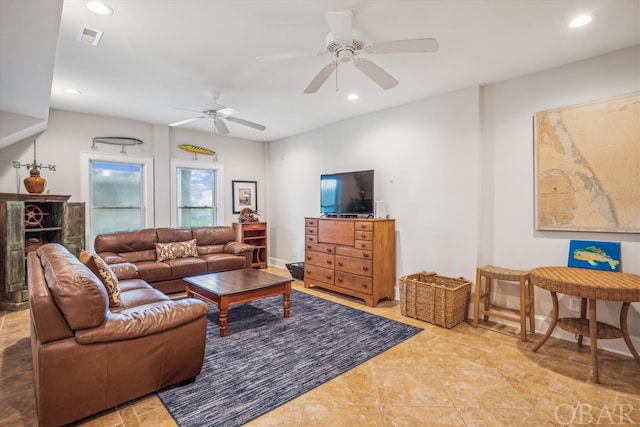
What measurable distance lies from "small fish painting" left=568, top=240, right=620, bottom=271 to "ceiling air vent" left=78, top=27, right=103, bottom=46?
456 cm

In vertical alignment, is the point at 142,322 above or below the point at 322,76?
below

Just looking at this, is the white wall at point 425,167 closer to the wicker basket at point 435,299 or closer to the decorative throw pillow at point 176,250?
the wicker basket at point 435,299

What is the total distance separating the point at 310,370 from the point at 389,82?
95.6 inches

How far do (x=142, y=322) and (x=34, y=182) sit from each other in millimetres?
3533

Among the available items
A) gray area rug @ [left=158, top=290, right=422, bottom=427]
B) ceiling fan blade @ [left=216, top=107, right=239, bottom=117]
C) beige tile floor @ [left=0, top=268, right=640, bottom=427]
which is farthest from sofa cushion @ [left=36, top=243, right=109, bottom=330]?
ceiling fan blade @ [left=216, top=107, right=239, bottom=117]

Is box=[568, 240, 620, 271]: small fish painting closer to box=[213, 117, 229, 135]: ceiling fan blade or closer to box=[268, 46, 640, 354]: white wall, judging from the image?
box=[268, 46, 640, 354]: white wall

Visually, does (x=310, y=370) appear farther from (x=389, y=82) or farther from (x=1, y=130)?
(x=1, y=130)

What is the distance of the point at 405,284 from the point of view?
3727 millimetres

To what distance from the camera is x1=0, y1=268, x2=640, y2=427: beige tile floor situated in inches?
76.1

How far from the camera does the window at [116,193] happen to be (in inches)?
196

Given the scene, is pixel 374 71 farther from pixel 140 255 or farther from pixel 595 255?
pixel 140 255

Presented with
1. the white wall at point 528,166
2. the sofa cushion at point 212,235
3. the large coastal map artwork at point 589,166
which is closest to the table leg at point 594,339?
the white wall at point 528,166

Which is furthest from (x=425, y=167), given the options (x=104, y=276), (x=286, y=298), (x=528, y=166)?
(x=104, y=276)

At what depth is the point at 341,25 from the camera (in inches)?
79.0
